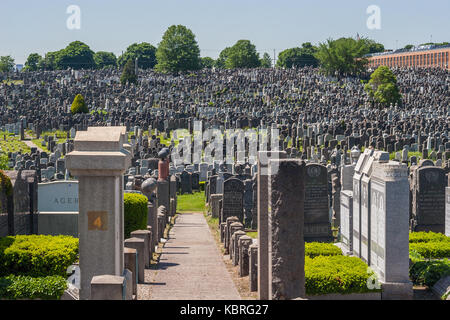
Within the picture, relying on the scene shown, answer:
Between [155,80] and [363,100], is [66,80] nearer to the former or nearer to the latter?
[155,80]

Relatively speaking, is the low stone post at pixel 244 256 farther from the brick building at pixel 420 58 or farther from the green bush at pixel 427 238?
the brick building at pixel 420 58

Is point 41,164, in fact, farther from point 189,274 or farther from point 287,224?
point 287,224

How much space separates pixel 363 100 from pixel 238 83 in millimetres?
19014

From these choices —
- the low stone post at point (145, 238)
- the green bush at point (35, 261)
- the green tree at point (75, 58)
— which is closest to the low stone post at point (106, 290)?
the green bush at point (35, 261)

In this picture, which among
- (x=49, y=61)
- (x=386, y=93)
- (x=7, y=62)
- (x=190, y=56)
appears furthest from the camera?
(x=7, y=62)

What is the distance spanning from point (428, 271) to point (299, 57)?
5580 inches

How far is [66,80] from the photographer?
298 feet

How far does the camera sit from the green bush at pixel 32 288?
988cm

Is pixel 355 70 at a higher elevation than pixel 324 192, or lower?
higher

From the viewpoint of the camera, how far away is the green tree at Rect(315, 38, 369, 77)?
97500 mm

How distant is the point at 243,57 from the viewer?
12875 cm

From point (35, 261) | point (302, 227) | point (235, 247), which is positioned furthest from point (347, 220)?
point (35, 261)

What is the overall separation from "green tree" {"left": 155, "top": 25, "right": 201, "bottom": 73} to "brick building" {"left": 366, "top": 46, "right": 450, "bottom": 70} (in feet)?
103
